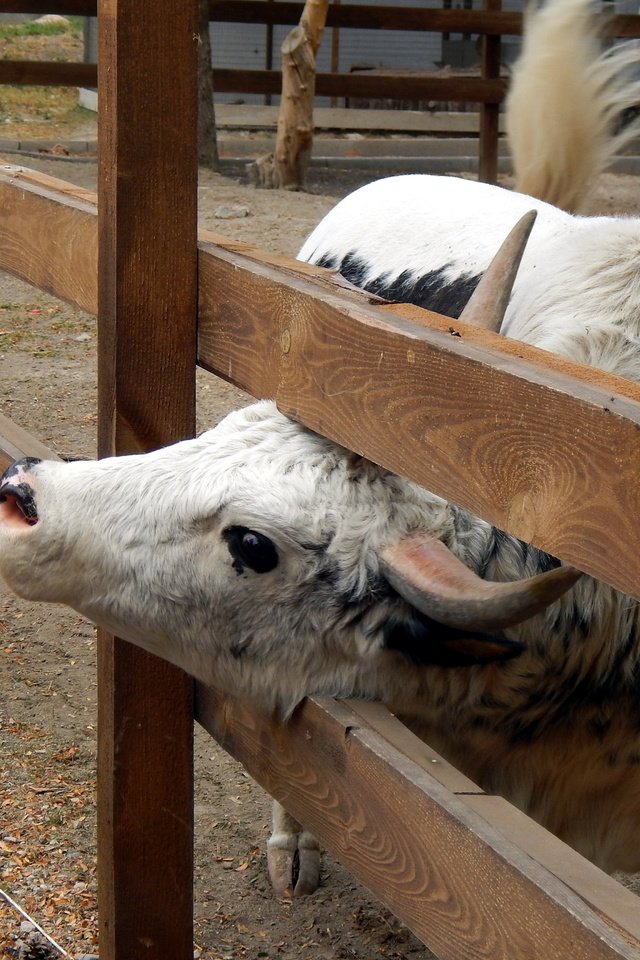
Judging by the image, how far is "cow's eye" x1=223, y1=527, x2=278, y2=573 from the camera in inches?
73.2

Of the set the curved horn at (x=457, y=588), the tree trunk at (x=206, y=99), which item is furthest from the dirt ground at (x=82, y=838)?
the tree trunk at (x=206, y=99)

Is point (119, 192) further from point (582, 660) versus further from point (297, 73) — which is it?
point (297, 73)

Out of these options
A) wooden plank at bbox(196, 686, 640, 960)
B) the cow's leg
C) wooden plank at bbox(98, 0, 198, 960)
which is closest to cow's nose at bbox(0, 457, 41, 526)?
wooden plank at bbox(98, 0, 198, 960)

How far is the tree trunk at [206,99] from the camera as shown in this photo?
10.1 meters

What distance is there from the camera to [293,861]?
2.92 m

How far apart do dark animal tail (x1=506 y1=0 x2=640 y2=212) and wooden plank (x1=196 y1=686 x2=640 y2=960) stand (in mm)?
3390

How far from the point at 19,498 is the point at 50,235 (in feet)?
2.72

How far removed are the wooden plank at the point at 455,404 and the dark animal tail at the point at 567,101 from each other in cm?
302

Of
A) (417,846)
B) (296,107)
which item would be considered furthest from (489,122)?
(417,846)

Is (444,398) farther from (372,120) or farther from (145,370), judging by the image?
(372,120)

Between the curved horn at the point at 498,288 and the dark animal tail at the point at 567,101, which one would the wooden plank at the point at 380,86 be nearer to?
the dark animal tail at the point at 567,101

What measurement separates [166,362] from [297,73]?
8.34 m

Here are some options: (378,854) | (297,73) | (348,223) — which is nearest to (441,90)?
(297,73)

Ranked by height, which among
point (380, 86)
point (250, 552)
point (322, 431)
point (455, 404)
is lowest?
point (250, 552)
